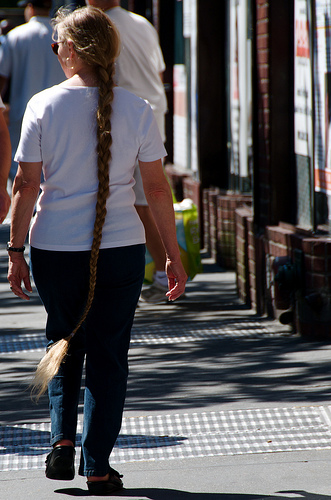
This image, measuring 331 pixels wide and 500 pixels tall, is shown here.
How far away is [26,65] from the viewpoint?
7180 millimetres

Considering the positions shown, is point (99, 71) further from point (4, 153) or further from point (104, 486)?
point (104, 486)

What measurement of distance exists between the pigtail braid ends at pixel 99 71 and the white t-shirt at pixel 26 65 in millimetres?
3676

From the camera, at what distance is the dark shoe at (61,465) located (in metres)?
3.66

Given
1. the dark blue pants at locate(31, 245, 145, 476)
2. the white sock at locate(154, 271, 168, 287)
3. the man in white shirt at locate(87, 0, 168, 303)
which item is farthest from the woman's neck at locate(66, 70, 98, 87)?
the white sock at locate(154, 271, 168, 287)

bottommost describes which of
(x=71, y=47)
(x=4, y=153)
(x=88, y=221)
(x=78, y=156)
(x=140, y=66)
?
(x=88, y=221)

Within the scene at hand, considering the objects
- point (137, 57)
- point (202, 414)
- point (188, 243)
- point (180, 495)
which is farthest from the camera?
point (188, 243)

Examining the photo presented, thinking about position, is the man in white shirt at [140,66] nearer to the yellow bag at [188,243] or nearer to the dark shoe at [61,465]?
the yellow bag at [188,243]

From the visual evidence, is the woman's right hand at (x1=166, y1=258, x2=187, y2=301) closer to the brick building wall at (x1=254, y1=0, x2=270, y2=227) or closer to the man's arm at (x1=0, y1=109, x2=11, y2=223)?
the man's arm at (x1=0, y1=109, x2=11, y2=223)

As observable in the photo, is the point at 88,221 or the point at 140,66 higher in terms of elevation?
the point at 140,66

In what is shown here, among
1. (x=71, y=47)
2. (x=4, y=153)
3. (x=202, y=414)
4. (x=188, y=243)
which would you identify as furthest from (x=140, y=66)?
(x=71, y=47)

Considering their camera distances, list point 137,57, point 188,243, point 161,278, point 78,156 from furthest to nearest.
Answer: point 188,243 < point 161,278 < point 137,57 < point 78,156

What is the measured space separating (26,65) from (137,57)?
879 mm

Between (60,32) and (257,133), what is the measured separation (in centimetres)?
375

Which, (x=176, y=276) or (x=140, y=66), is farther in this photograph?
(x=140, y=66)
